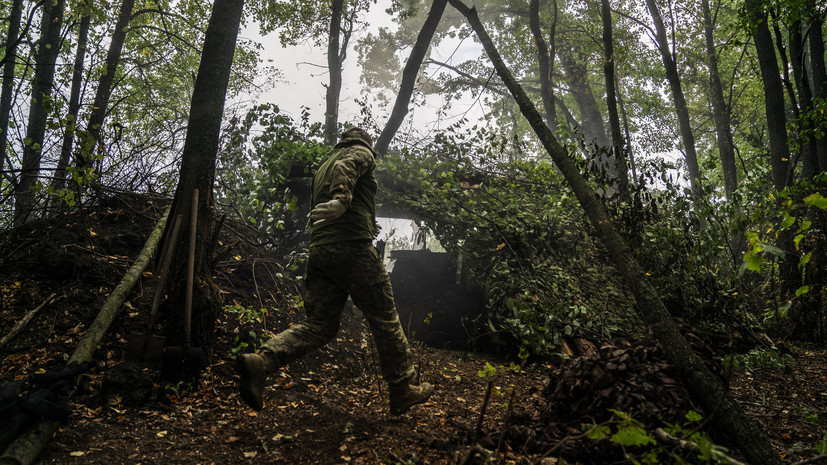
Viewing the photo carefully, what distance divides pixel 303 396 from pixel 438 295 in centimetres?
417

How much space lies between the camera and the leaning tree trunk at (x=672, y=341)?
2338 millimetres

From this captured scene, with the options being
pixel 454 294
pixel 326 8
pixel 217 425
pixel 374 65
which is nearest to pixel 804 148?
pixel 454 294

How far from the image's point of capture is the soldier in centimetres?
308

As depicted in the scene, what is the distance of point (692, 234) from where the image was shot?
576cm

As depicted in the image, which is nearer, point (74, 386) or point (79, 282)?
point (74, 386)

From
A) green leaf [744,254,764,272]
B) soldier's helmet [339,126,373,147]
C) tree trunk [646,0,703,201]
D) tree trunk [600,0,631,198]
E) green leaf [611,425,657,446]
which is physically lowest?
green leaf [611,425,657,446]

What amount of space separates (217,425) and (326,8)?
12818 millimetres

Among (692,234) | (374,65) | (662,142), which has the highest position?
(374,65)

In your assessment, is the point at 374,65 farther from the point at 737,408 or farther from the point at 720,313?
the point at 737,408

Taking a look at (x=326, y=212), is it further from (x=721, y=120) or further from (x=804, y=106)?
(x=721, y=120)

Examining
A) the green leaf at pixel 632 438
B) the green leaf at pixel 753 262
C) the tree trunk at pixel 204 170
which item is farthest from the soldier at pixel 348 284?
the green leaf at pixel 753 262

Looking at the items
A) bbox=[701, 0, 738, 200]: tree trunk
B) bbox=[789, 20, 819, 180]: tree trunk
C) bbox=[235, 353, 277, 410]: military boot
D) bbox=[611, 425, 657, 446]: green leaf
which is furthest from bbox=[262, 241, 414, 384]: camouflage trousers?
bbox=[701, 0, 738, 200]: tree trunk

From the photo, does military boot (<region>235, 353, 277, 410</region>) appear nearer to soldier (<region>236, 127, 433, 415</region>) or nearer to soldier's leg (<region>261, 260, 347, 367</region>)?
soldier (<region>236, 127, 433, 415</region>)

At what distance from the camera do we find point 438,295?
7598 mm
